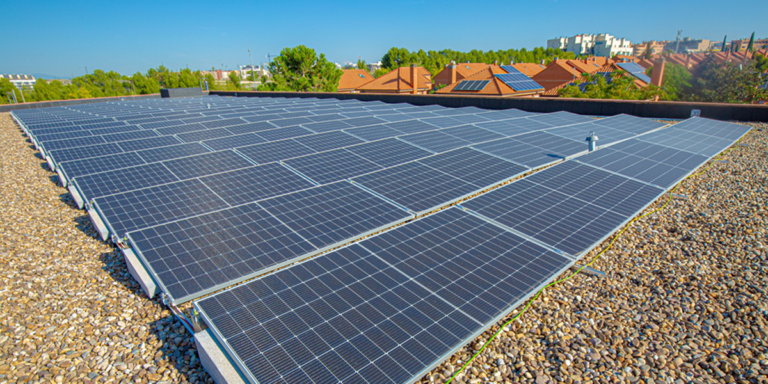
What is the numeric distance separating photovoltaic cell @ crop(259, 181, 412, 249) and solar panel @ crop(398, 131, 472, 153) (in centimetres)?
499


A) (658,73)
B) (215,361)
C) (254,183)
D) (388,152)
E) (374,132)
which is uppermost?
(658,73)

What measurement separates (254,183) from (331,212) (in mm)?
3131

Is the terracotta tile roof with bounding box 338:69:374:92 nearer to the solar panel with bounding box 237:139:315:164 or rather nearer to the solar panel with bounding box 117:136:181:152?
the solar panel with bounding box 117:136:181:152

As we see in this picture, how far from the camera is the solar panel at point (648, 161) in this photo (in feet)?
35.8

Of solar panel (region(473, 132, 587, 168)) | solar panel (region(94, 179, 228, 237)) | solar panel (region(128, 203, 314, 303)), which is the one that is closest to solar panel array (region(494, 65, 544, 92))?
solar panel (region(473, 132, 587, 168))

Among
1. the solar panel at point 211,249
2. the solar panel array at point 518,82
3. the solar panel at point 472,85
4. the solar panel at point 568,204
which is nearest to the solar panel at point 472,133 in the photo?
the solar panel at point 568,204

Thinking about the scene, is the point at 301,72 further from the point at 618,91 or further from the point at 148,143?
the point at 148,143

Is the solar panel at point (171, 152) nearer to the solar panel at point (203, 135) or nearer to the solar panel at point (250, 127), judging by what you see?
the solar panel at point (203, 135)

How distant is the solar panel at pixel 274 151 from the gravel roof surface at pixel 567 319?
16.9ft

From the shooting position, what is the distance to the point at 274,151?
1340 cm

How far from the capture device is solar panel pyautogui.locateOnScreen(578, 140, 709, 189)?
1091 centimetres

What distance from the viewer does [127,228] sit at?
7.65 meters

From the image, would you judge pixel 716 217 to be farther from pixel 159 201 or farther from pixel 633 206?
pixel 159 201

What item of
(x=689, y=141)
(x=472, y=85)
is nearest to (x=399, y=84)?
(x=472, y=85)
